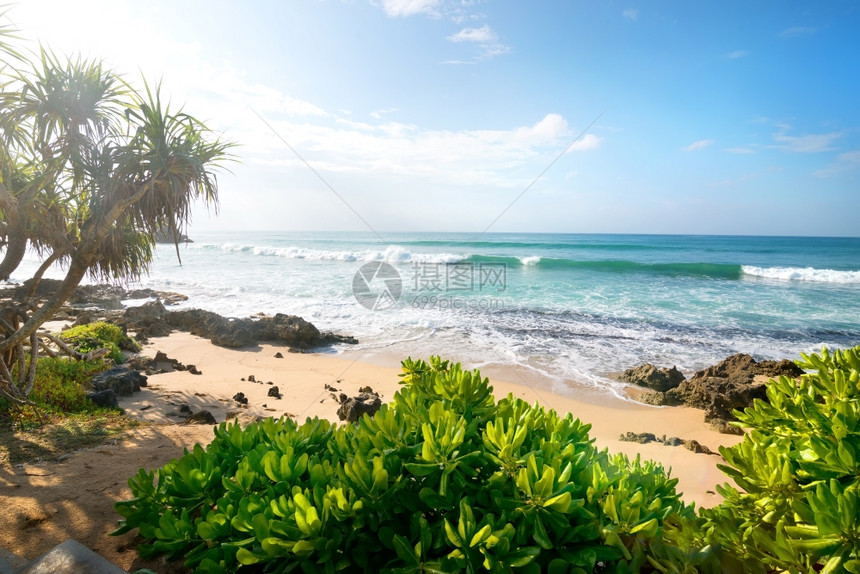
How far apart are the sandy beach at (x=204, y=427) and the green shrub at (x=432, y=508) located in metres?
0.58

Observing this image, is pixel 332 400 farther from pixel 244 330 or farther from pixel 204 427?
pixel 244 330

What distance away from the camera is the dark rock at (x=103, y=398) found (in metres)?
5.47

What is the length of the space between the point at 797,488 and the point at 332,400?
6.22 metres

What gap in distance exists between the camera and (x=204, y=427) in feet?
16.2

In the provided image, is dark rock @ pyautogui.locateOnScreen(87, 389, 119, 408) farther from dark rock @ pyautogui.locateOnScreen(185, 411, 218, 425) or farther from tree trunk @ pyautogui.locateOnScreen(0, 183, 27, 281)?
tree trunk @ pyautogui.locateOnScreen(0, 183, 27, 281)

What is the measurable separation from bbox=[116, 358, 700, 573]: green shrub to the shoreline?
116 inches

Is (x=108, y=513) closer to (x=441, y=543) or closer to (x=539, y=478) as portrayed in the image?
(x=441, y=543)

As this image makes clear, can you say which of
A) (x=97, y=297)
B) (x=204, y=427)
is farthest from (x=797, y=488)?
(x=97, y=297)

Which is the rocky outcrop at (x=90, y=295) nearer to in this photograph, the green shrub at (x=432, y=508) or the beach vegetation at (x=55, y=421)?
the beach vegetation at (x=55, y=421)

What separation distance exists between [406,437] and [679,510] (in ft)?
3.13

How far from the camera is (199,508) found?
171 cm

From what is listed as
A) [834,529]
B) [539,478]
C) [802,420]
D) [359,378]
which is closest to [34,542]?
[539,478]

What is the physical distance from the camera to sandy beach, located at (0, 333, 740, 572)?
94.6 inches

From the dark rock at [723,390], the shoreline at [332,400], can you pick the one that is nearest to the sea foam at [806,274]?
the dark rock at [723,390]
